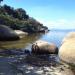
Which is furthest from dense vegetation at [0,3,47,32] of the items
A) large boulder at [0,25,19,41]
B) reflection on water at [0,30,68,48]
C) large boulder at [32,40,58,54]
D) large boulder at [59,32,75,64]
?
large boulder at [59,32,75,64]

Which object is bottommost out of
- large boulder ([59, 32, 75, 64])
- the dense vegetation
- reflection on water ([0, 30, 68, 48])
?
large boulder ([59, 32, 75, 64])

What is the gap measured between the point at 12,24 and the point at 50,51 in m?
42.3

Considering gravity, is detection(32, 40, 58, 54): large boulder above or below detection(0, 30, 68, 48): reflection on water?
below

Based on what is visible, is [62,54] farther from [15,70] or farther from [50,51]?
[15,70]

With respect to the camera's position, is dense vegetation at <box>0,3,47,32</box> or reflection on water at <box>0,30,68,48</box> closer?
reflection on water at <box>0,30,68,48</box>

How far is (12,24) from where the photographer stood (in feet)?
206

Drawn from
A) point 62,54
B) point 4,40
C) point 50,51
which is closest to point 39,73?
point 62,54

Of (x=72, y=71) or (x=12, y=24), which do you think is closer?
(x=72, y=71)

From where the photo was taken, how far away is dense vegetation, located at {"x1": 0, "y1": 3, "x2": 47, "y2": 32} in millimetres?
62812

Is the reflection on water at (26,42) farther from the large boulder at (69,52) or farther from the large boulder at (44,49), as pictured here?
the large boulder at (69,52)

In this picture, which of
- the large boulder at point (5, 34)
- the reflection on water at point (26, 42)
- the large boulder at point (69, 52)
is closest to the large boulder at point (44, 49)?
the large boulder at point (69, 52)

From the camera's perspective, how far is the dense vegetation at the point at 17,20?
62812mm

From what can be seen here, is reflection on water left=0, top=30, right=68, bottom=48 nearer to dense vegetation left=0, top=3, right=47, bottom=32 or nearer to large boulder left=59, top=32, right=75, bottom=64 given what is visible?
large boulder left=59, top=32, right=75, bottom=64

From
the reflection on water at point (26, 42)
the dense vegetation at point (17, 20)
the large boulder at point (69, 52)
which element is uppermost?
the dense vegetation at point (17, 20)
